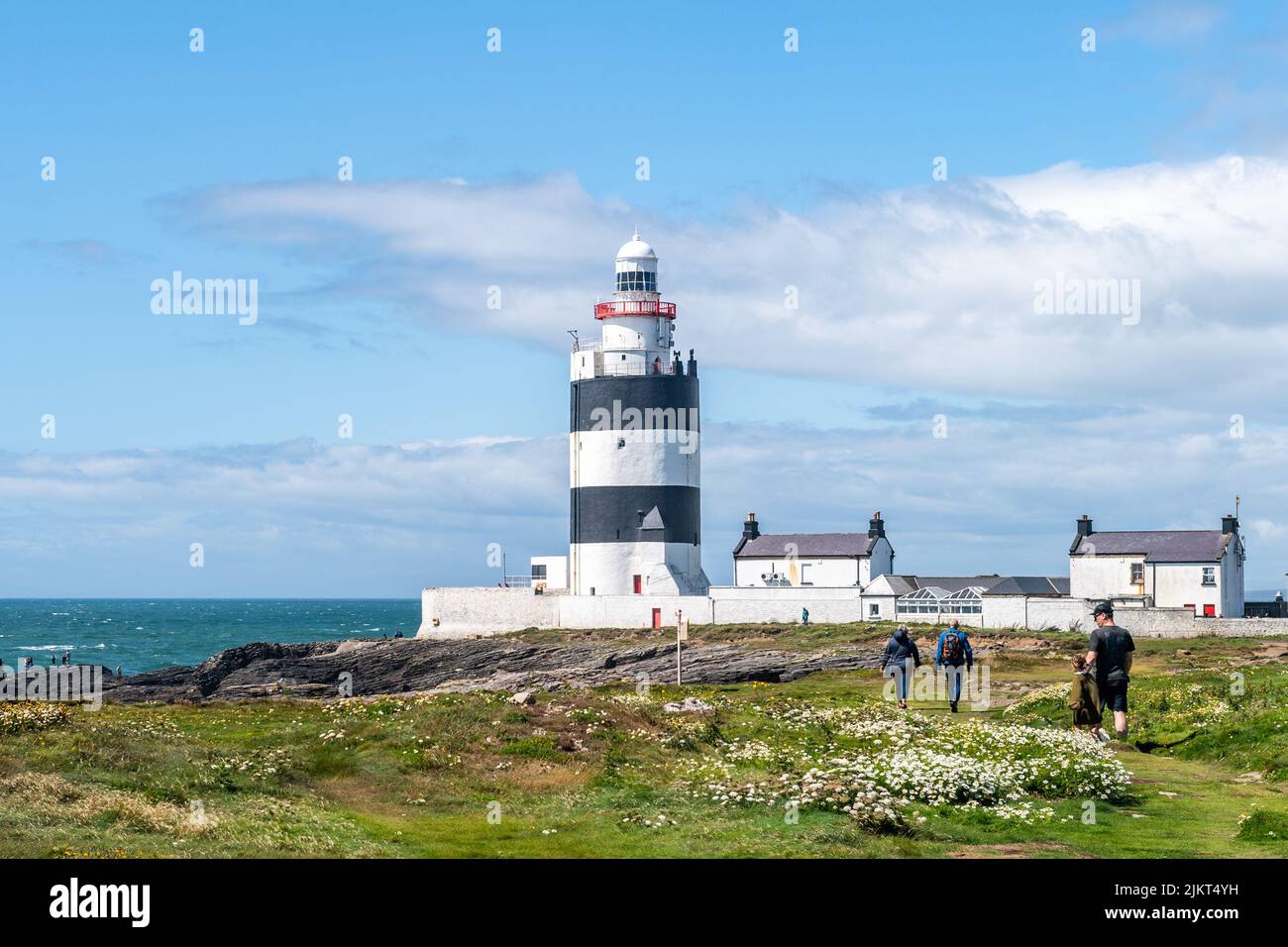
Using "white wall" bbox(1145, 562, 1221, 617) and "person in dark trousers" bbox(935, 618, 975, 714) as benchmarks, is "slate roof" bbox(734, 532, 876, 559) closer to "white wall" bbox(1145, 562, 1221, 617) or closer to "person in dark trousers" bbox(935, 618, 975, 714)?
"white wall" bbox(1145, 562, 1221, 617)

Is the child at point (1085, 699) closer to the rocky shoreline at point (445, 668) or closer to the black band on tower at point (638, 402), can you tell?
the rocky shoreline at point (445, 668)

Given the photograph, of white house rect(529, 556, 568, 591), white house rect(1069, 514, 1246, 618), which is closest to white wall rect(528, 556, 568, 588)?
white house rect(529, 556, 568, 591)

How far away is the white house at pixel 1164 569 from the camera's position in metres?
79.1

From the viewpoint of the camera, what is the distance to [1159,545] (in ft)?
267

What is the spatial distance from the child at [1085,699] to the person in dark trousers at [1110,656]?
0.24 meters

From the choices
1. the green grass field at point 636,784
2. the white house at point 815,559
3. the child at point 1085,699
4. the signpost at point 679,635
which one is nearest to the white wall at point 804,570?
the white house at point 815,559

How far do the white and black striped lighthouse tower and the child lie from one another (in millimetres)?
56836

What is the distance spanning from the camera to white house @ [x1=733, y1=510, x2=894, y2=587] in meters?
87.9

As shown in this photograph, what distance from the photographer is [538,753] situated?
76.5 feet

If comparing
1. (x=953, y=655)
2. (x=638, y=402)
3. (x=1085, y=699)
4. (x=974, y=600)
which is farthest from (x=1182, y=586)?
(x=1085, y=699)

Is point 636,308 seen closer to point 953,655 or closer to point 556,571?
point 556,571
